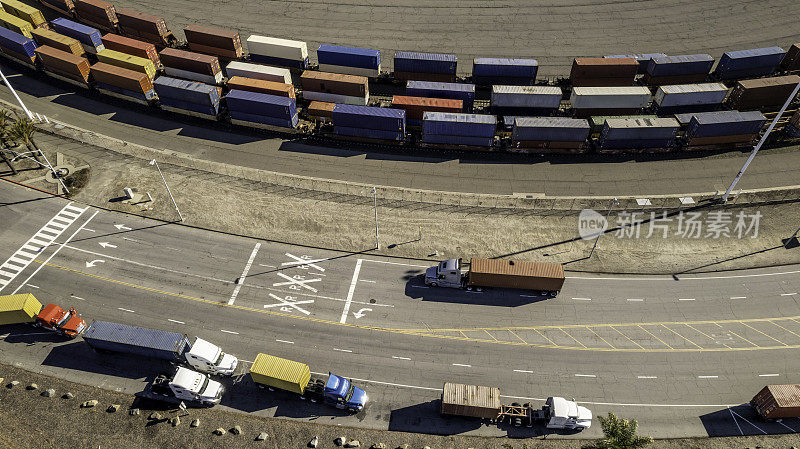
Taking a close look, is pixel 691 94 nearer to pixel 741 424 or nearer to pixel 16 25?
pixel 741 424

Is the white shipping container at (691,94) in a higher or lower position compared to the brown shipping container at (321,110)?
higher

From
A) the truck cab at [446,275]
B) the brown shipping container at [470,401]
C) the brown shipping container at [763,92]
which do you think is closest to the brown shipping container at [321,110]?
the truck cab at [446,275]

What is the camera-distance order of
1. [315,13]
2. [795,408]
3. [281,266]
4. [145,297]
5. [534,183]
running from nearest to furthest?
[795,408]
[145,297]
[281,266]
[534,183]
[315,13]

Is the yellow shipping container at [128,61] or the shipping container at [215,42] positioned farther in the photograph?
the shipping container at [215,42]

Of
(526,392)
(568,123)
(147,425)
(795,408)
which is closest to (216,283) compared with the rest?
(147,425)

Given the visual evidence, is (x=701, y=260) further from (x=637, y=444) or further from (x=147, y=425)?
(x=147, y=425)

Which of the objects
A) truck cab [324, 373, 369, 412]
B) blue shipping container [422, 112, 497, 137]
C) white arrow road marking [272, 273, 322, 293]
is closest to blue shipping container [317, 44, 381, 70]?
blue shipping container [422, 112, 497, 137]

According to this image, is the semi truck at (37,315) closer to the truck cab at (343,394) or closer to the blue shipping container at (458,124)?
the truck cab at (343,394)

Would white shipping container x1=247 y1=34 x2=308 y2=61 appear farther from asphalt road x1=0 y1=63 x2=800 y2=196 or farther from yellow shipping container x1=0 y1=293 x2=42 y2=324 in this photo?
yellow shipping container x1=0 y1=293 x2=42 y2=324
